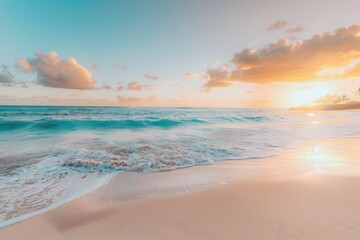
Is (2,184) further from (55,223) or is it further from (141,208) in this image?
(141,208)

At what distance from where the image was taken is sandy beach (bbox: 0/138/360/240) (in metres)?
1.96

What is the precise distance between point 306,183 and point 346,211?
3.05ft

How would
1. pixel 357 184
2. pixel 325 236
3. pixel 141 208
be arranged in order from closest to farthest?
pixel 325 236 → pixel 141 208 → pixel 357 184

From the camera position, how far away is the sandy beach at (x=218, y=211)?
6.44 feet

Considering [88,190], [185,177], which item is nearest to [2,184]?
[88,190]

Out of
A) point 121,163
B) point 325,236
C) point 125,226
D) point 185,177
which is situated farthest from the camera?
point 121,163

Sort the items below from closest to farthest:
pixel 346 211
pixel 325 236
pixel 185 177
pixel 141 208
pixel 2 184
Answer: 1. pixel 325 236
2. pixel 346 211
3. pixel 141 208
4. pixel 2 184
5. pixel 185 177

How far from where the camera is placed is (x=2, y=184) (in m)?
3.54

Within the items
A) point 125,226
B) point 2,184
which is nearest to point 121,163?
point 2,184

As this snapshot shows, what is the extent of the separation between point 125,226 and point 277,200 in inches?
87.6

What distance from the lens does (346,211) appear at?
2.26 m

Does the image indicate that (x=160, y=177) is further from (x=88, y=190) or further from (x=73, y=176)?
(x=73, y=176)

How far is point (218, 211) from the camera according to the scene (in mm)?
2354

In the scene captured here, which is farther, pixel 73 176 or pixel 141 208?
pixel 73 176
